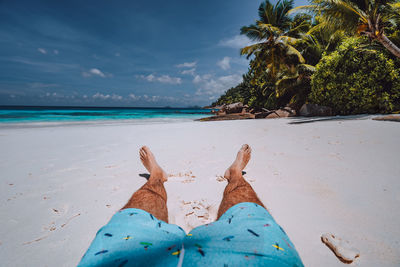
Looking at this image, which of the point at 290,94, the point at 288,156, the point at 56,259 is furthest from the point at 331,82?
the point at 56,259

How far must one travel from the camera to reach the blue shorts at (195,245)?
1.96 feet

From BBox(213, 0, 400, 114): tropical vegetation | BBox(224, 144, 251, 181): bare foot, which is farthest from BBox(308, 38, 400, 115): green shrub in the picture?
BBox(224, 144, 251, 181): bare foot

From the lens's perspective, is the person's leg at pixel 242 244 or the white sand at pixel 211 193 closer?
the person's leg at pixel 242 244

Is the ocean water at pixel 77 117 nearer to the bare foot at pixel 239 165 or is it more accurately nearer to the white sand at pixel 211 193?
the white sand at pixel 211 193

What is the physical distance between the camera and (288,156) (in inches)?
89.1

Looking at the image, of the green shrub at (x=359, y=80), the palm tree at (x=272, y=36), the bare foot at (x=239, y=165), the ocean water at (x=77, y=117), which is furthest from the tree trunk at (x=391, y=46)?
the ocean water at (x=77, y=117)

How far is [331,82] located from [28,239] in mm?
10416

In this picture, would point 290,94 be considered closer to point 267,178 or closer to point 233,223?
point 267,178

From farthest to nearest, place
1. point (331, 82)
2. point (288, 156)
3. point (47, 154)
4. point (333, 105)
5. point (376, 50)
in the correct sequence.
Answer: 1. point (333, 105)
2. point (331, 82)
3. point (376, 50)
4. point (47, 154)
5. point (288, 156)

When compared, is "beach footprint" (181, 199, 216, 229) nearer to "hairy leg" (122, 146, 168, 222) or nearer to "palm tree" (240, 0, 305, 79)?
"hairy leg" (122, 146, 168, 222)

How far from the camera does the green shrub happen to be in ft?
21.3

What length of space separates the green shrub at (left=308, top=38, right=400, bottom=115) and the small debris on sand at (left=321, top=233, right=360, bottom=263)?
8.87 m

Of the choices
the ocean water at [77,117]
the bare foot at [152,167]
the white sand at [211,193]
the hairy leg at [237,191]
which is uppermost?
the ocean water at [77,117]

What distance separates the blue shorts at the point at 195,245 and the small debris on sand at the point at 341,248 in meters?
0.36
